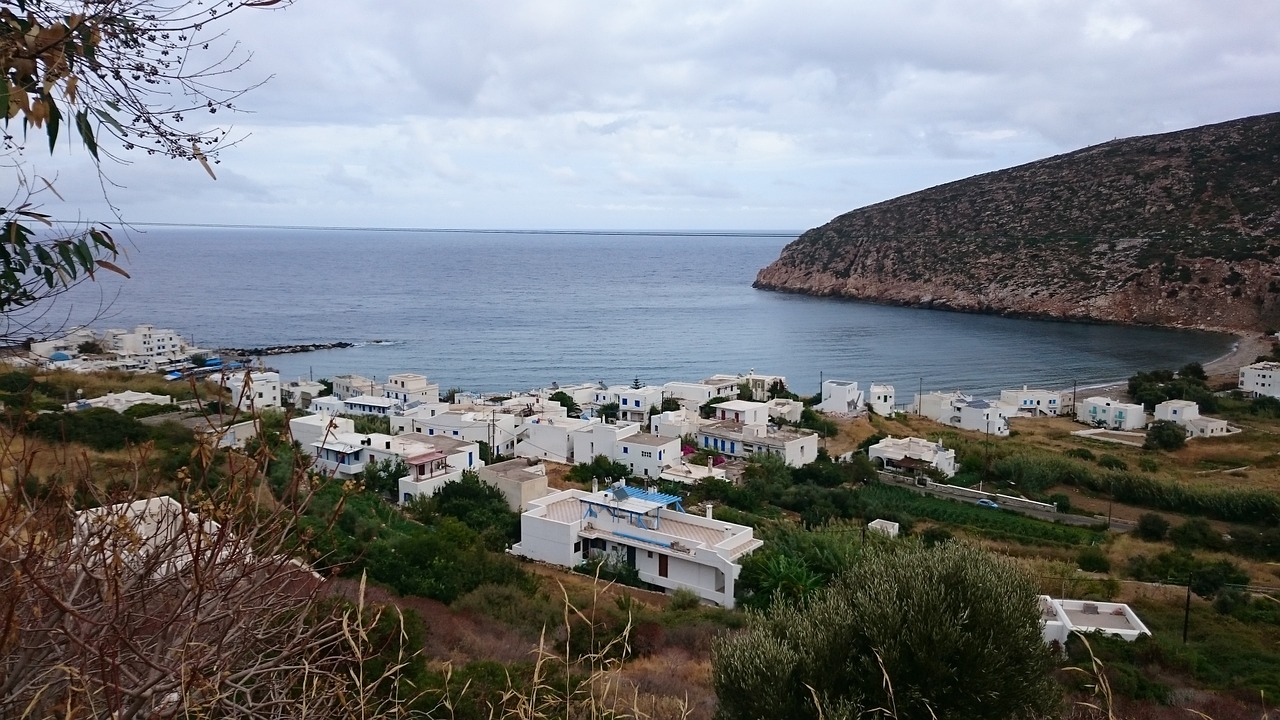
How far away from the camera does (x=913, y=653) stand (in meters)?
4.97

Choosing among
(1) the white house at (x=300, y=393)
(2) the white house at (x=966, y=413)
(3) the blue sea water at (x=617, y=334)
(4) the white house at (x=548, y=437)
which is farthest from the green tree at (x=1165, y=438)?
(1) the white house at (x=300, y=393)

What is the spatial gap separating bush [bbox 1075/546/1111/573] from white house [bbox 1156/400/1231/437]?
14.7 meters

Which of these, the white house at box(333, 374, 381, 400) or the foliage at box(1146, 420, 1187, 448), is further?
the white house at box(333, 374, 381, 400)

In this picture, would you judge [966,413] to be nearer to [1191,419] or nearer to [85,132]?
[1191,419]

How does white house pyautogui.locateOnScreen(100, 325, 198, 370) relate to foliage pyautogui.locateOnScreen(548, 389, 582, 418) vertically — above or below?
above

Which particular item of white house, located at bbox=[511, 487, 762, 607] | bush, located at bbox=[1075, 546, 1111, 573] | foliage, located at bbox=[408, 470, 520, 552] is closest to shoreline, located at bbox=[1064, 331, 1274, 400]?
bush, located at bbox=[1075, 546, 1111, 573]

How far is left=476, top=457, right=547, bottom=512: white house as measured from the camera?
17031 millimetres

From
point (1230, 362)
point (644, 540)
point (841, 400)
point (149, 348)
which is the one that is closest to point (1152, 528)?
point (644, 540)

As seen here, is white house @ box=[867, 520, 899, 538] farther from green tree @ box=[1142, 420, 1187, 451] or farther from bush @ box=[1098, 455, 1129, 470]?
green tree @ box=[1142, 420, 1187, 451]

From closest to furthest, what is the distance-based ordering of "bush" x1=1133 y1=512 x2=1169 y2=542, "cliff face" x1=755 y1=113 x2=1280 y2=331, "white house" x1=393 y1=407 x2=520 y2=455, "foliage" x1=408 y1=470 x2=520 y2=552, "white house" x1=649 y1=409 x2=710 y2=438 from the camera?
"foliage" x1=408 y1=470 x2=520 y2=552 < "bush" x1=1133 y1=512 x2=1169 y2=542 < "white house" x1=393 y1=407 x2=520 y2=455 < "white house" x1=649 y1=409 x2=710 y2=438 < "cliff face" x1=755 y1=113 x2=1280 y2=331

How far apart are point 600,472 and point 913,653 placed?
629 inches

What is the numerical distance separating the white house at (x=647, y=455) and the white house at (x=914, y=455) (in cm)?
596

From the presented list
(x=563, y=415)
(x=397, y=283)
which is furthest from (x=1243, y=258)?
(x=397, y=283)

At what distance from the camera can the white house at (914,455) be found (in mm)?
22984
